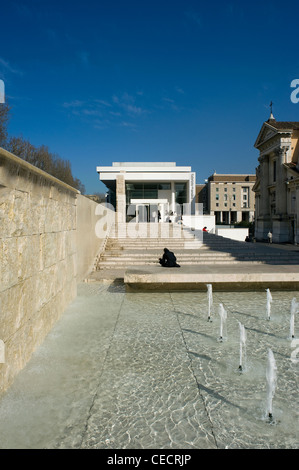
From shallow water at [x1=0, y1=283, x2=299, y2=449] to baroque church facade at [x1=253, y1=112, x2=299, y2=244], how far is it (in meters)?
31.7

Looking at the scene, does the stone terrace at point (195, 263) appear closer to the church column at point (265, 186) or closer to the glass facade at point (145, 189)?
the glass facade at point (145, 189)

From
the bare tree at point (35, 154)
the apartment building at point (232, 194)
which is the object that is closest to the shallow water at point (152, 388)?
the bare tree at point (35, 154)

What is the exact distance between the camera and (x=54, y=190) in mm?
5883

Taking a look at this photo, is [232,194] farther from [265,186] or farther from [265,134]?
[265,134]

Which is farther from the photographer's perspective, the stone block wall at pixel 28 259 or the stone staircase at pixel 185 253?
the stone staircase at pixel 185 253

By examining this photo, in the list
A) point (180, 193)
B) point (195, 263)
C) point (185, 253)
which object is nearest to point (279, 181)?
point (180, 193)

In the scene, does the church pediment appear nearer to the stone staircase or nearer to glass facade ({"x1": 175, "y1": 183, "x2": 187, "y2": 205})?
glass facade ({"x1": 175, "y1": 183, "x2": 187, "y2": 205})

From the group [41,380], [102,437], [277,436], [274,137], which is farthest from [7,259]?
[274,137]

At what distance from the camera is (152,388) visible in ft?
11.4

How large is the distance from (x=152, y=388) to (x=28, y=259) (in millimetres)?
2411

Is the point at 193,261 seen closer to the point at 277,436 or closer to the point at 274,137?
the point at 277,436

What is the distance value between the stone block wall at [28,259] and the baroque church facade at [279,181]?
1261 inches

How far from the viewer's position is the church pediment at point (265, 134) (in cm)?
3762

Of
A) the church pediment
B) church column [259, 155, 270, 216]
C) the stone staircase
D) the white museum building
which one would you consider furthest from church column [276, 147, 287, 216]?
the stone staircase
